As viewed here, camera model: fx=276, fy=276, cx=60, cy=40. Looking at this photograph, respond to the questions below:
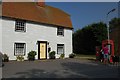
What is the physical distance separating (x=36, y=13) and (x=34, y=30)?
9.95 feet

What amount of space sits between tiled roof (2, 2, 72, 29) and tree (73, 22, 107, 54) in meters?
15.4

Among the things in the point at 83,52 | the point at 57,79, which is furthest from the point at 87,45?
the point at 57,79

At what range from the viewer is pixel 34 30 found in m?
32.8

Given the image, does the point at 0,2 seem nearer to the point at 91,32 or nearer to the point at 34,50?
the point at 34,50

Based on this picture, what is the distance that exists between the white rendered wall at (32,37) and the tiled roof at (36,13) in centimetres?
86

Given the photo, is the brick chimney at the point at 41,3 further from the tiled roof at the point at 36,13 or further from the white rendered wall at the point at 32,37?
the white rendered wall at the point at 32,37

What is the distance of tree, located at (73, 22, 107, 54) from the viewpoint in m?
55.5

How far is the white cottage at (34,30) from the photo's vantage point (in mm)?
29875

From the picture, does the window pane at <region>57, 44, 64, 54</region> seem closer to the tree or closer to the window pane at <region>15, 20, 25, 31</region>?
the window pane at <region>15, 20, 25, 31</region>

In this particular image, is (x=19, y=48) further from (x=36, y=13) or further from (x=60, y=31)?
(x=60, y=31)

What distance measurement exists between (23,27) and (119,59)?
11.4 m

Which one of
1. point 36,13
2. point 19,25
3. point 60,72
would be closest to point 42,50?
point 19,25

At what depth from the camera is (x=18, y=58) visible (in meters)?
30.2

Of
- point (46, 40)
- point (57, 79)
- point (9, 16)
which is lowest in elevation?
point (57, 79)
